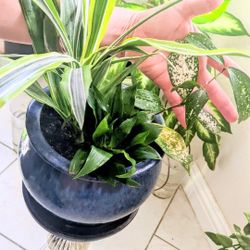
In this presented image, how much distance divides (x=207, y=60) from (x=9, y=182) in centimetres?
75

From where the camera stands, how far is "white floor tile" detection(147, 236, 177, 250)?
1.10 m

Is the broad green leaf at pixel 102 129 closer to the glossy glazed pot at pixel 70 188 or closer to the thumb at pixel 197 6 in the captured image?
the glossy glazed pot at pixel 70 188

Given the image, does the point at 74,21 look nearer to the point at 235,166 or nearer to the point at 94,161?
the point at 94,161

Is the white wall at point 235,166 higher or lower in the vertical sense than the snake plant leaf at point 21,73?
lower

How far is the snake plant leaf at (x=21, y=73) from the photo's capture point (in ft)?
1.07

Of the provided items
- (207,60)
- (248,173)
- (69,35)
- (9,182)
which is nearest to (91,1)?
(69,35)

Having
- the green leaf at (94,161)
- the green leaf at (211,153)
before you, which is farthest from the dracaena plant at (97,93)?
the green leaf at (211,153)

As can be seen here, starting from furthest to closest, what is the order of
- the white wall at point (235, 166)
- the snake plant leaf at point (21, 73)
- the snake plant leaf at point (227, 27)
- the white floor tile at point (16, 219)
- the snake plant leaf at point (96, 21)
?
the white floor tile at point (16, 219), the white wall at point (235, 166), the snake plant leaf at point (227, 27), the snake plant leaf at point (96, 21), the snake plant leaf at point (21, 73)

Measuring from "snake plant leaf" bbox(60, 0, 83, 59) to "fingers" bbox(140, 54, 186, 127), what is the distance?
156mm

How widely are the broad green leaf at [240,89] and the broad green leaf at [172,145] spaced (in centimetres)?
11

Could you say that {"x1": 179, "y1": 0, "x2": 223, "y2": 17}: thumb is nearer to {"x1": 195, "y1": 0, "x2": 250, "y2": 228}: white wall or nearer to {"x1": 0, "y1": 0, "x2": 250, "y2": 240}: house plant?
{"x1": 0, "y1": 0, "x2": 250, "y2": 240}: house plant

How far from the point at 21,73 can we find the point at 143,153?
0.23 meters

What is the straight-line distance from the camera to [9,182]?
3.75 feet

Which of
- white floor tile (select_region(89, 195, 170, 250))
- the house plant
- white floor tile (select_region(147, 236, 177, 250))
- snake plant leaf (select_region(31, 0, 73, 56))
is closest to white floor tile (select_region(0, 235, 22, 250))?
white floor tile (select_region(89, 195, 170, 250))
